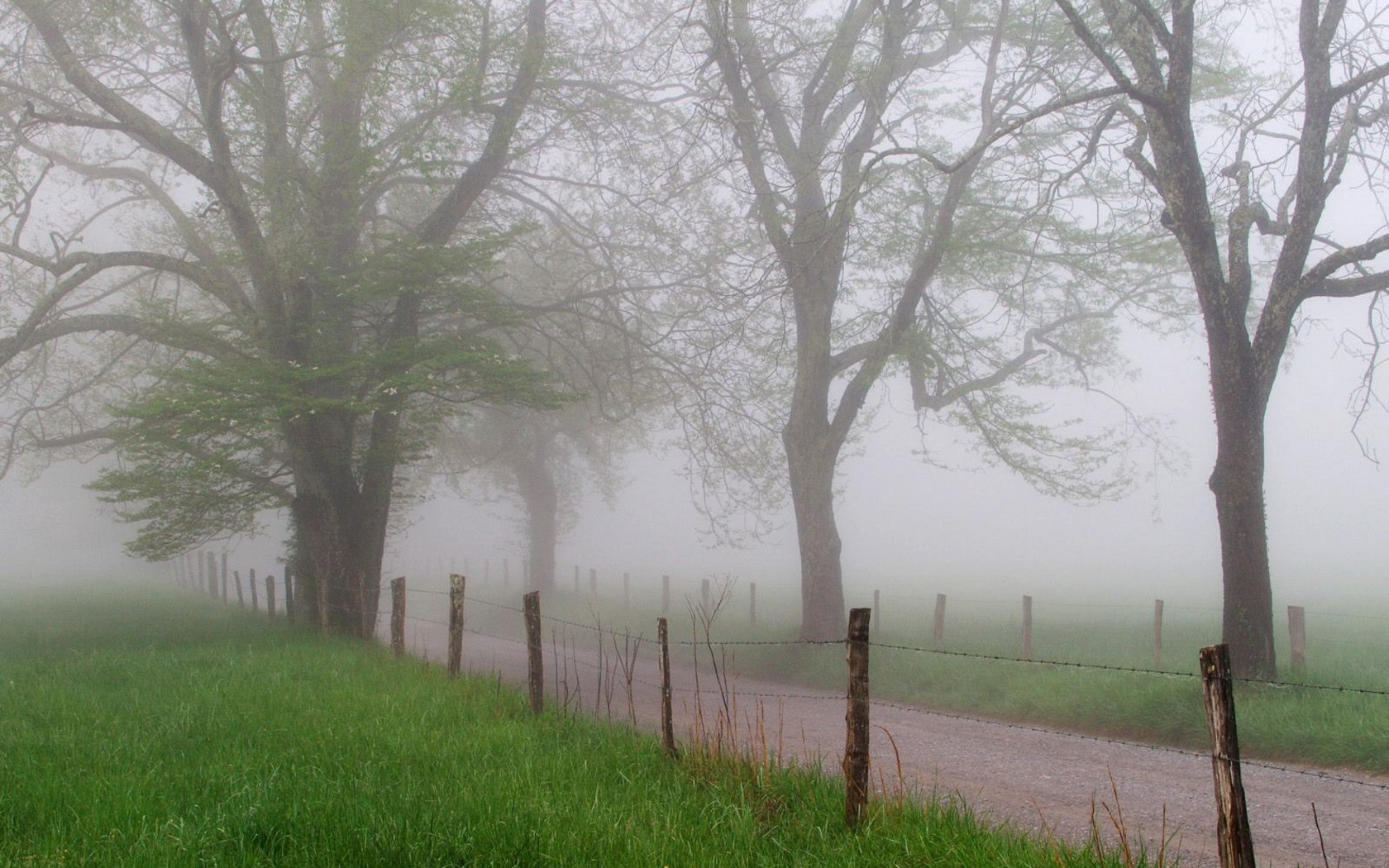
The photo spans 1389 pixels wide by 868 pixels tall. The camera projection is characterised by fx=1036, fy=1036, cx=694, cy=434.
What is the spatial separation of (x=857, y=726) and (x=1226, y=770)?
2.40 m

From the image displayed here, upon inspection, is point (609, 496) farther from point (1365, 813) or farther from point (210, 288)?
point (1365, 813)

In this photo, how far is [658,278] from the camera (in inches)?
919

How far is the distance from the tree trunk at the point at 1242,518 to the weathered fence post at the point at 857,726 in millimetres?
7609

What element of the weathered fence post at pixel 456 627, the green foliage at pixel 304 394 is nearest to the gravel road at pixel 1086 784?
the weathered fence post at pixel 456 627

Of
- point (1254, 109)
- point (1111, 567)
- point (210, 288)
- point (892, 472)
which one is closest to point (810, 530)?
point (1254, 109)

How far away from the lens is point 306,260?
17.3 meters

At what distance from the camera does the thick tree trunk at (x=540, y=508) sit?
37406 millimetres

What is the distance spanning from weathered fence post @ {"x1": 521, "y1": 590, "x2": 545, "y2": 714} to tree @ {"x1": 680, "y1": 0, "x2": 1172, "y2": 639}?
6.74 m

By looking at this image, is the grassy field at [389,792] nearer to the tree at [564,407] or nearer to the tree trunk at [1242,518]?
the tree trunk at [1242,518]

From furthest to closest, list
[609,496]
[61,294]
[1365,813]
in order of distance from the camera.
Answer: [609,496]
[61,294]
[1365,813]

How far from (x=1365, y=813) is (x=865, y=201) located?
1209 centimetres

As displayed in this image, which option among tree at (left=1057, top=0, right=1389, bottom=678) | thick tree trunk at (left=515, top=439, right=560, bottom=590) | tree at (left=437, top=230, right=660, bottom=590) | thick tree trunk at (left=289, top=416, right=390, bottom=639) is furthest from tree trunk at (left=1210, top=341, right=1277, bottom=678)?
thick tree trunk at (left=515, top=439, right=560, bottom=590)

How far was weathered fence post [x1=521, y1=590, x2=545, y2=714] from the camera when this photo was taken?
10.4 meters

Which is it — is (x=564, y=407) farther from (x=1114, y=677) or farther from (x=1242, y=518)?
(x=1242, y=518)
